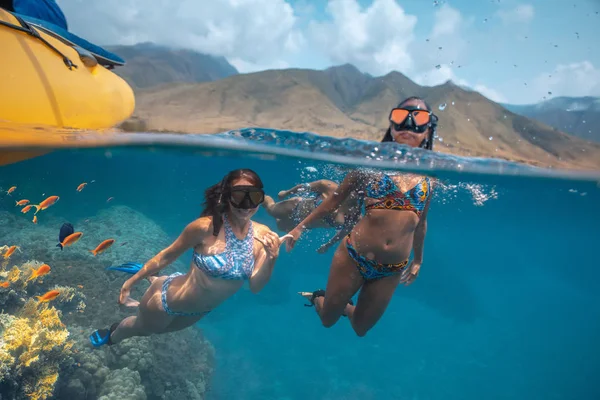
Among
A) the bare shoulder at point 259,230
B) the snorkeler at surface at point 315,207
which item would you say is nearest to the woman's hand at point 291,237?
the bare shoulder at point 259,230

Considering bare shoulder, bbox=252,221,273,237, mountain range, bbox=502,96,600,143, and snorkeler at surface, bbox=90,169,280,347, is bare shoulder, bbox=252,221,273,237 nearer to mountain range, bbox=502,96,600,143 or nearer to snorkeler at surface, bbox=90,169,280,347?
→ snorkeler at surface, bbox=90,169,280,347

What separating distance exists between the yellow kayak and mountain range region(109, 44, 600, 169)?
7.80 feet

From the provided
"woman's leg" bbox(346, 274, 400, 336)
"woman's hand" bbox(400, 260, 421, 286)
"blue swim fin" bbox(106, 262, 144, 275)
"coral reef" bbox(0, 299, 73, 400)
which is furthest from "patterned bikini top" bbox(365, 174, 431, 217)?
"coral reef" bbox(0, 299, 73, 400)

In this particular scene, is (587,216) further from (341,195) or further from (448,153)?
(341,195)

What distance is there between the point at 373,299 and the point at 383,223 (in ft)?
3.86

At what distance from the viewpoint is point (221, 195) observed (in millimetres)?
4266

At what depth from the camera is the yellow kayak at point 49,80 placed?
12.3ft

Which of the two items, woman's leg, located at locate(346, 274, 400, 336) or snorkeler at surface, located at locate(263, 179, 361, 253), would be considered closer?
woman's leg, located at locate(346, 274, 400, 336)

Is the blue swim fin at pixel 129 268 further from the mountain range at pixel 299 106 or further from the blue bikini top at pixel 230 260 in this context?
the mountain range at pixel 299 106

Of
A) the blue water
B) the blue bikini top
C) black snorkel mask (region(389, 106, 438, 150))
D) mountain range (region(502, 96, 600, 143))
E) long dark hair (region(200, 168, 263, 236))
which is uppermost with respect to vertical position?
mountain range (region(502, 96, 600, 143))

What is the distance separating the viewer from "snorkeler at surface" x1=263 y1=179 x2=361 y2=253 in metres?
7.72

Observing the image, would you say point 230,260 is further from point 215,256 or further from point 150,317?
point 150,317

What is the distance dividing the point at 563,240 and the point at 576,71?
41.3m

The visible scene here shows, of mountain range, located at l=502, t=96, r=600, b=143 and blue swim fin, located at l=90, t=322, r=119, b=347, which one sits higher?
mountain range, located at l=502, t=96, r=600, b=143
